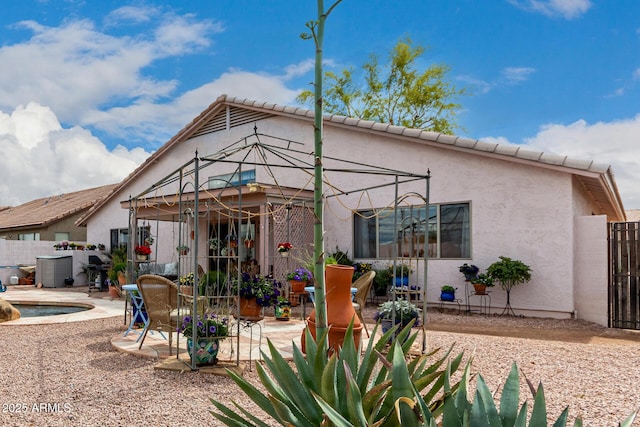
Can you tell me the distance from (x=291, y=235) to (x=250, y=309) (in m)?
3.98

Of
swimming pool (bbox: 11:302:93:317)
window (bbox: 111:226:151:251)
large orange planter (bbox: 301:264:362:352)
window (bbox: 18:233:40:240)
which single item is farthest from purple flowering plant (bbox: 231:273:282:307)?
window (bbox: 18:233:40:240)

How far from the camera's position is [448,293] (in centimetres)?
1095

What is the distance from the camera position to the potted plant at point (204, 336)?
5.55 meters

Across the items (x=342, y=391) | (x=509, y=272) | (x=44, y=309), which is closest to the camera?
(x=342, y=391)

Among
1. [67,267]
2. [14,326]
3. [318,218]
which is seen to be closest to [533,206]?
[318,218]

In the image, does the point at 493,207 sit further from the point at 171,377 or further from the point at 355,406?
the point at 355,406

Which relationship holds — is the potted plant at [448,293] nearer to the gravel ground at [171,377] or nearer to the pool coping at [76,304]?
the gravel ground at [171,377]

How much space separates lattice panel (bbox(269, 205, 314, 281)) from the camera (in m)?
12.2

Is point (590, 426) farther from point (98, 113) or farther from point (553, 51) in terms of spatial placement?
point (98, 113)

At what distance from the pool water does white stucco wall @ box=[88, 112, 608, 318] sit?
667 cm

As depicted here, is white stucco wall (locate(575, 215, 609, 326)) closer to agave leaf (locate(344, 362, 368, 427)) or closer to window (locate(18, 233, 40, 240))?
agave leaf (locate(344, 362, 368, 427))

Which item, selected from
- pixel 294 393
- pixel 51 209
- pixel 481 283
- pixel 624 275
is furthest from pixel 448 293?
pixel 51 209

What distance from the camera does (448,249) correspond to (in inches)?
444

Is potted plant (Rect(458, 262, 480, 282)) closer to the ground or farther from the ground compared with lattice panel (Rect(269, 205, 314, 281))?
closer to the ground
